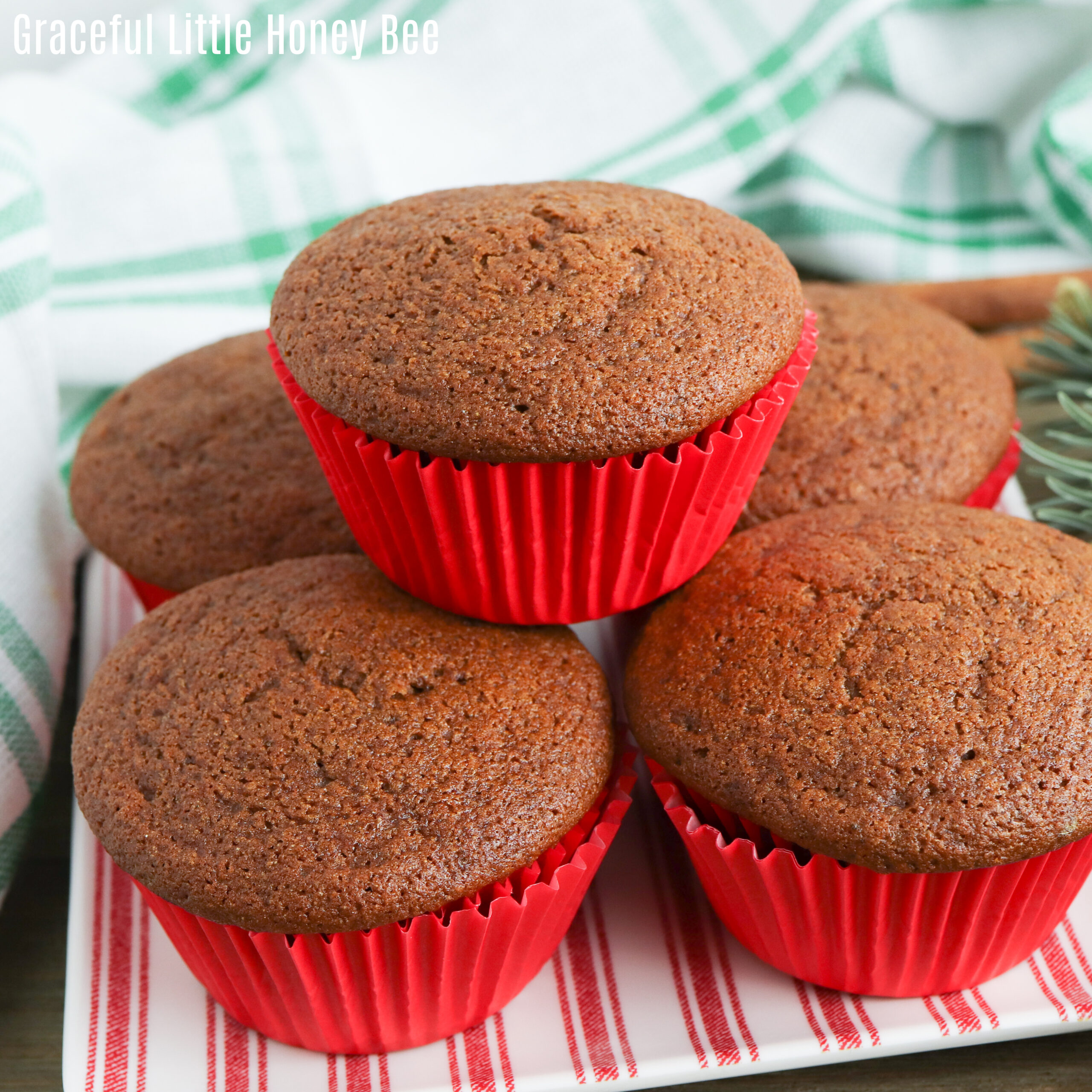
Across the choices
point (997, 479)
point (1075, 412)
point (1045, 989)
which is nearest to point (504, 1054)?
point (1045, 989)

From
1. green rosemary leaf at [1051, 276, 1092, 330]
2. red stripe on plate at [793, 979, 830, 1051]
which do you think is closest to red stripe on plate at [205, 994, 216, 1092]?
red stripe on plate at [793, 979, 830, 1051]

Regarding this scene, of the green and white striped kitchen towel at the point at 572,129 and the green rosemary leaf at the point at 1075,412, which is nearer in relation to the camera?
the green rosemary leaf at the point at 1075,412

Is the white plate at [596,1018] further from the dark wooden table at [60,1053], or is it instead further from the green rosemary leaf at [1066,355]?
the green rosemary leaf at [1066,355]

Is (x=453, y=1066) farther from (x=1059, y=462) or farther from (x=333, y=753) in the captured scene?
(x=1059, y=462)

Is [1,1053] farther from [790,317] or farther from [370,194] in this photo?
[370,194]

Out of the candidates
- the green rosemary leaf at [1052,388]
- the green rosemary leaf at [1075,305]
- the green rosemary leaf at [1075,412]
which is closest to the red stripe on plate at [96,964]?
the green rosemary leaf at [1075,412]
